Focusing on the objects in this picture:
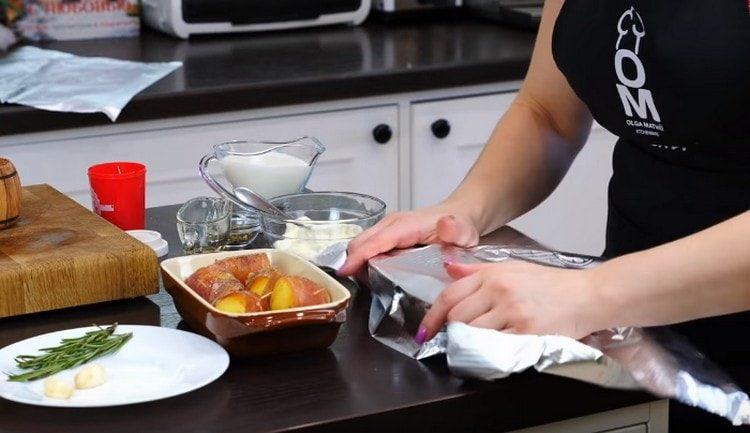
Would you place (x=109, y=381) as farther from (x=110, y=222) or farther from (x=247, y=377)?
(x=110, y=222)

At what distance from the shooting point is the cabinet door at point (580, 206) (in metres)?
2.64

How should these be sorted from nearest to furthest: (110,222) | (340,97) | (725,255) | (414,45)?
(725,255)
(110,222)
(340,97)
(414,45)

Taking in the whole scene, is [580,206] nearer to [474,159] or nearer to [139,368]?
[474,159]

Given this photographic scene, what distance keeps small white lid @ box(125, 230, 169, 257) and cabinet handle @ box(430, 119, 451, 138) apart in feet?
3.47

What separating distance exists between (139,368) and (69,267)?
20 centimetres

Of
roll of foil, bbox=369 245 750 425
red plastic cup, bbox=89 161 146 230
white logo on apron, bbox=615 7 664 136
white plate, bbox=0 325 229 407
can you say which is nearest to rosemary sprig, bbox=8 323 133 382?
white plate, bbox=0 325 229 407

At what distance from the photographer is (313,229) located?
4.54 feet

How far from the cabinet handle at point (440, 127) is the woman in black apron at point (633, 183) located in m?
0.85

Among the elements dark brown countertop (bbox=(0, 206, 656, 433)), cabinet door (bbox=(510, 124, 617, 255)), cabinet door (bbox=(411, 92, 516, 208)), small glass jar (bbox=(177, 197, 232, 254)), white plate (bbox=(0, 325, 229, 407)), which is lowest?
cabinet door (bbox=(510, 124, 617, 255))

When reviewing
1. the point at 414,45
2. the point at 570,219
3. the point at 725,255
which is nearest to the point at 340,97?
the point at 414,45

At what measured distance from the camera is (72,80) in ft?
7.70

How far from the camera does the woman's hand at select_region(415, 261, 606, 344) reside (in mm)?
1124

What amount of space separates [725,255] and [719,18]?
11.3 inches

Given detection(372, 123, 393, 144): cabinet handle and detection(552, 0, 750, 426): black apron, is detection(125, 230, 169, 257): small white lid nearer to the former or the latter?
detection(552, 0, 750, 426): black apron
